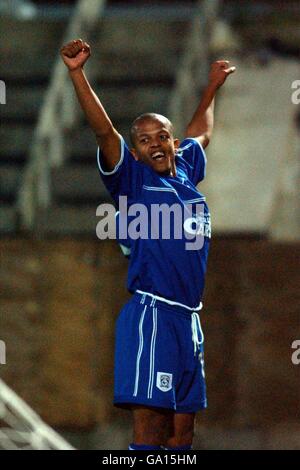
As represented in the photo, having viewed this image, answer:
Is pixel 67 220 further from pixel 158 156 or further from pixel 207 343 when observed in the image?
pixel 158 156

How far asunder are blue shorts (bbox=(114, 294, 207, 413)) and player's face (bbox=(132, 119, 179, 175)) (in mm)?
607

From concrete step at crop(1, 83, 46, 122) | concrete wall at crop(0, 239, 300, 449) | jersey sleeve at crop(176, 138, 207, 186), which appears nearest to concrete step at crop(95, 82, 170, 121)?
concrete step at crop(1, 83, 46, 122)

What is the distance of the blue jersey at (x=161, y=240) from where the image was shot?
577 centimetres

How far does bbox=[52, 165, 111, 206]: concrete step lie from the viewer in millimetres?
12469

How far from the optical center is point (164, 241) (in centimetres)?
579

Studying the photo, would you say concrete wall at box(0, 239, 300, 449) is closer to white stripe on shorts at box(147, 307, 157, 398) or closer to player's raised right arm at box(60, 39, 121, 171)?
white stripe on shorts at box(147, 307, 157, 398)

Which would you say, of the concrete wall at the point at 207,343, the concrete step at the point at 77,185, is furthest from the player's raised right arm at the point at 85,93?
the concrete step at the point at 77,185

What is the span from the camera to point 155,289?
19.0 feet

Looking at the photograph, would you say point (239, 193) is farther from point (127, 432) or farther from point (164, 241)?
point (164, 241)

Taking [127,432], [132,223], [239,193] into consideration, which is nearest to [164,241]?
[132,223]

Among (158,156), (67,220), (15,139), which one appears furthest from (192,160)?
(15,139)

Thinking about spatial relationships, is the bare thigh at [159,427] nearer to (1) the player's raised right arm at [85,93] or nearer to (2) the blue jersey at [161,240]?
(2) the blue jersey at [161,240]

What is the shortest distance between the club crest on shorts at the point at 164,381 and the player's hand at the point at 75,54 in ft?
4.54

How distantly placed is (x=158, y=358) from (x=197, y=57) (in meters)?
8.39
